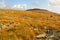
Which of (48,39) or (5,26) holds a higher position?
(5,26)

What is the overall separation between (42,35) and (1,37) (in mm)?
7986

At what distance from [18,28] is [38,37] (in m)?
4.11

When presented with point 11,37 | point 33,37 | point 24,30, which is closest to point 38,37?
point 33,37

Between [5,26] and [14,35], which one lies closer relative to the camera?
[14,35]

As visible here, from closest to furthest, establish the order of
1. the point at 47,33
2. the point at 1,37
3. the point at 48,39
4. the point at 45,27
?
the point at 1,37 < the point at 48,39 < the point at 47,33 < the point at 45,27

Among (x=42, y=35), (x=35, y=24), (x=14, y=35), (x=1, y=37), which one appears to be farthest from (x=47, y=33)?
(x=1, y=37)

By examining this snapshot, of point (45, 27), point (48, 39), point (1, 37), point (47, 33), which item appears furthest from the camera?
point (45, 27)

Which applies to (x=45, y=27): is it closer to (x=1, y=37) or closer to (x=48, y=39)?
(x=48, y=39)

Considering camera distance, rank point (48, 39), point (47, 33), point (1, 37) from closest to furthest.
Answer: point (1, 37) → point (48, 39) → point (47, 33)

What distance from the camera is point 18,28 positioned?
3206cm

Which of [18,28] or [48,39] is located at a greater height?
[18,28]

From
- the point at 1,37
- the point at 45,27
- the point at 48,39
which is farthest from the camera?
the point at 45,27

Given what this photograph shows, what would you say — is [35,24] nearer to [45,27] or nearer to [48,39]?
[45,27]

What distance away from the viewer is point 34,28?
35.1 meters
